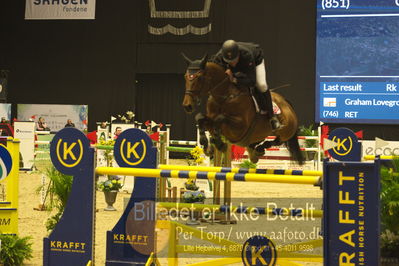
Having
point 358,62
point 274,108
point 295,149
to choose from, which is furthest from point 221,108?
point 358,62

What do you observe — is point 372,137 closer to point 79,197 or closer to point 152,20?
point 152,20

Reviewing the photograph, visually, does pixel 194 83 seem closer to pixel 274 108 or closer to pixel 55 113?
pixel 274 108

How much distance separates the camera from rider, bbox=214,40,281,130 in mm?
4023

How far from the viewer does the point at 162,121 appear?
710 inches

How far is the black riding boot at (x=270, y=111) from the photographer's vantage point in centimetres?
435

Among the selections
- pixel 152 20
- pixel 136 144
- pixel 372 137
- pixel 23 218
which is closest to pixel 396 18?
pixel 372 137

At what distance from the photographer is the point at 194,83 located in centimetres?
398

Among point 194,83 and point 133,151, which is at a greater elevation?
point 194,83

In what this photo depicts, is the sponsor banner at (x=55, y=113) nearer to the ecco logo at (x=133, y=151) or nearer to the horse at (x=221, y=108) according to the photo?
the ecco logo at (x=133, y=151)

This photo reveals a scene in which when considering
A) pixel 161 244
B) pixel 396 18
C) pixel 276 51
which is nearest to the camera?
pixel 161 244

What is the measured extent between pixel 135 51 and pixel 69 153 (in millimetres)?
14029

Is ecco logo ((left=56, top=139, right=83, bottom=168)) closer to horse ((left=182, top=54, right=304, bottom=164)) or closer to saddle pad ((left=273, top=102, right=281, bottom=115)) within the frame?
horse ((left=182, top=54, right=304, bottom=164))

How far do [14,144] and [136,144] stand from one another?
1055 millimetres

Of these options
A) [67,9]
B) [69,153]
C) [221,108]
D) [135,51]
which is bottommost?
[69,153]
